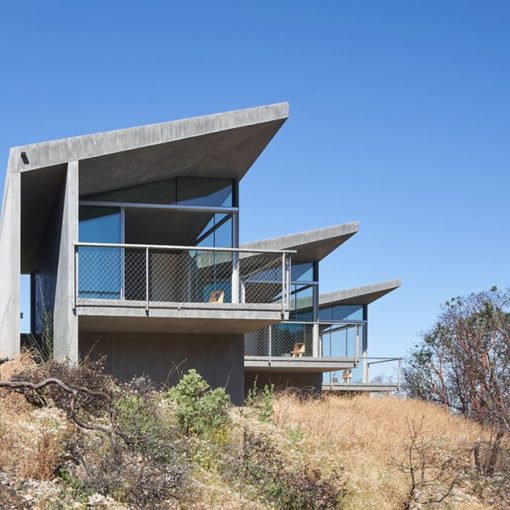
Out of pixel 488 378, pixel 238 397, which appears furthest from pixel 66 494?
pixel 488 378

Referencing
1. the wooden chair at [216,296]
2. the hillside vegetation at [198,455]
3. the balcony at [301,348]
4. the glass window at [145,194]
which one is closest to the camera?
the hillside vegetation at [198,455]

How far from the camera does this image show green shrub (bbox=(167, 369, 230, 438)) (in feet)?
44.7

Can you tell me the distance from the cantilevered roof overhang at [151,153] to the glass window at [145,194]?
0.15 meters

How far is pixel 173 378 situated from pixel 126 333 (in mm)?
1363

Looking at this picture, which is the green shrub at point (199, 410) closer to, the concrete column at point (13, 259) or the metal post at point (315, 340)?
the concrete column at point (13, 259)

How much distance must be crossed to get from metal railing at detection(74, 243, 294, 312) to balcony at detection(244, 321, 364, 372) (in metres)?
4.66

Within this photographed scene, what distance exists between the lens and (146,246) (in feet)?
55.3

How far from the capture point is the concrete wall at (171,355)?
18.8 metres

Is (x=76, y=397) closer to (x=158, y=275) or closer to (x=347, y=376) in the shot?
(x=158, y=275)

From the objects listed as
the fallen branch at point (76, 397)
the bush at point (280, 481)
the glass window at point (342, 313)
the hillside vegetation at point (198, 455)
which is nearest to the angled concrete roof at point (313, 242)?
the glass window at point (342, 313)

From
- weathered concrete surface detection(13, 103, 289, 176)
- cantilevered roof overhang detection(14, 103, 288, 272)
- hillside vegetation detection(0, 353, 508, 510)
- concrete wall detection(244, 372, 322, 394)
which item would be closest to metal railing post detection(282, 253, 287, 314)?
hillside vegetation detection(0, 353, 508, 510)

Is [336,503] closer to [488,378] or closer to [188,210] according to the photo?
[188,210]

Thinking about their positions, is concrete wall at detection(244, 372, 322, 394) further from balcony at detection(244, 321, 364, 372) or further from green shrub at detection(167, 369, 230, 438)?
green shrub at detection(167, 369, 230, 438)

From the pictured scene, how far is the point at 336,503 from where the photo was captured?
469 inches
